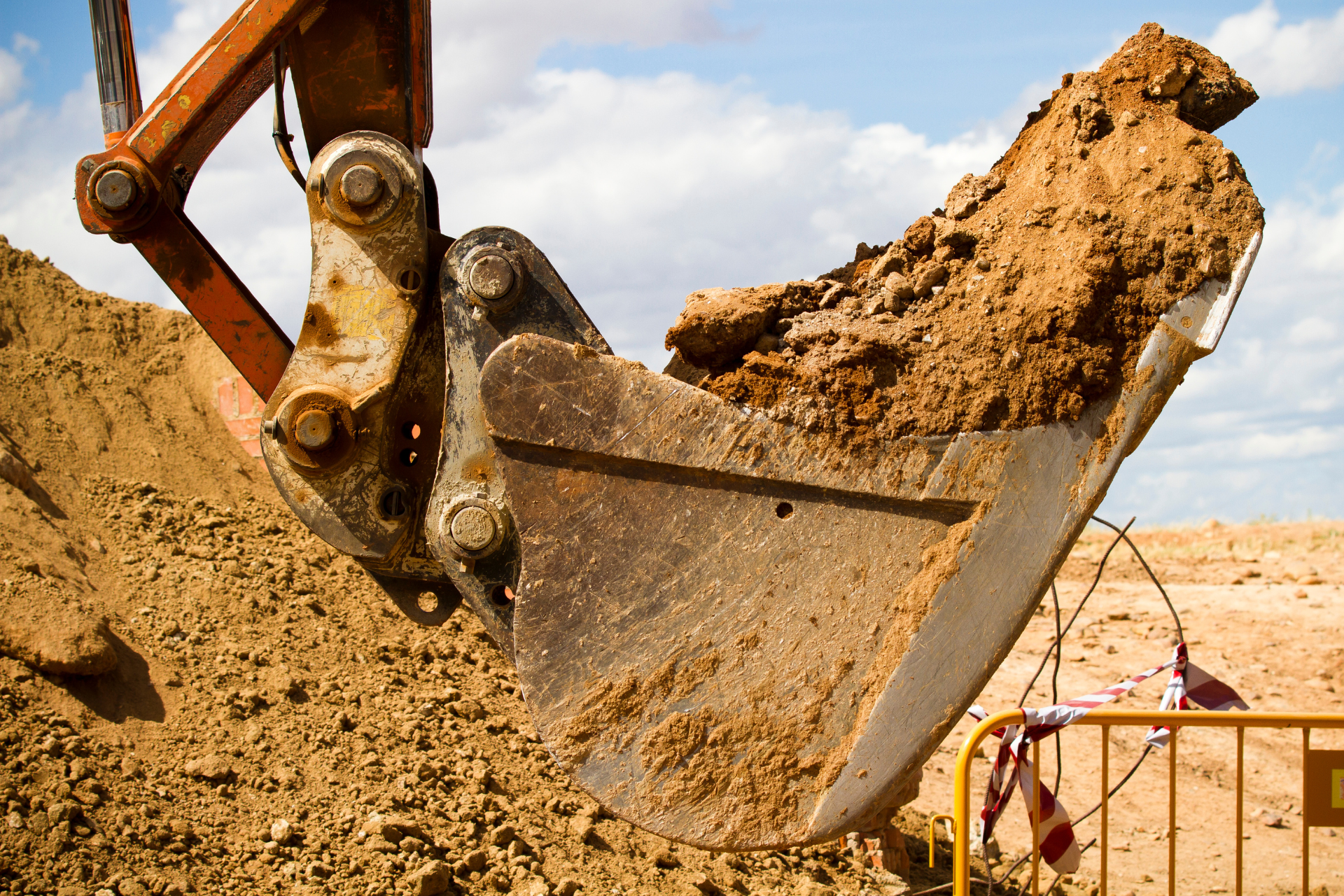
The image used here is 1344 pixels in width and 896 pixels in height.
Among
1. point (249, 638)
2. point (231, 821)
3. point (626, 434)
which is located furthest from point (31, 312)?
point (626, 434)

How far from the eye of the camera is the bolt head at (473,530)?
2.11 meters

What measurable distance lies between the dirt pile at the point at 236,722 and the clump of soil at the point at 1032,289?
2114 millimetres

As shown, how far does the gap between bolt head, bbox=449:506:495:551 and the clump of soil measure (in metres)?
0.58

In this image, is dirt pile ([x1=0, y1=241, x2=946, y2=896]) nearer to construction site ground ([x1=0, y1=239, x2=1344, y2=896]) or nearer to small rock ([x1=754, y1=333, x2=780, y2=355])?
construction site ground ([x1=0, y1=239, x2=1344, y2=896])

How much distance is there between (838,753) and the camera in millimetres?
1972

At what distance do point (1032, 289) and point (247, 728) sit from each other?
10.7 feet

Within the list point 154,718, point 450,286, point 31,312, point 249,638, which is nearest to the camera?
point 450,286

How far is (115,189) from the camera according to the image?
2271 mm

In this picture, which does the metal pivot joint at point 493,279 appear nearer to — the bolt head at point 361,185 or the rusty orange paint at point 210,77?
the bolt head at point 361,185

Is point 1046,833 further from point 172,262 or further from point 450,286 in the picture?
point 172,262

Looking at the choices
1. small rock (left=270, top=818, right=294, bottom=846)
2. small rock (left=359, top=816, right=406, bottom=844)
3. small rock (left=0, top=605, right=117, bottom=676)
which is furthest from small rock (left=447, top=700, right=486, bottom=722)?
small rock (left=0, top=605, right=117, bottom=676)

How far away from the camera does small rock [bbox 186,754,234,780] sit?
339 cm

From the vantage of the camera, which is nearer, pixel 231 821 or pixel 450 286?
pixel 450 286

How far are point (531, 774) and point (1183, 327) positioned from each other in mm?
3050
